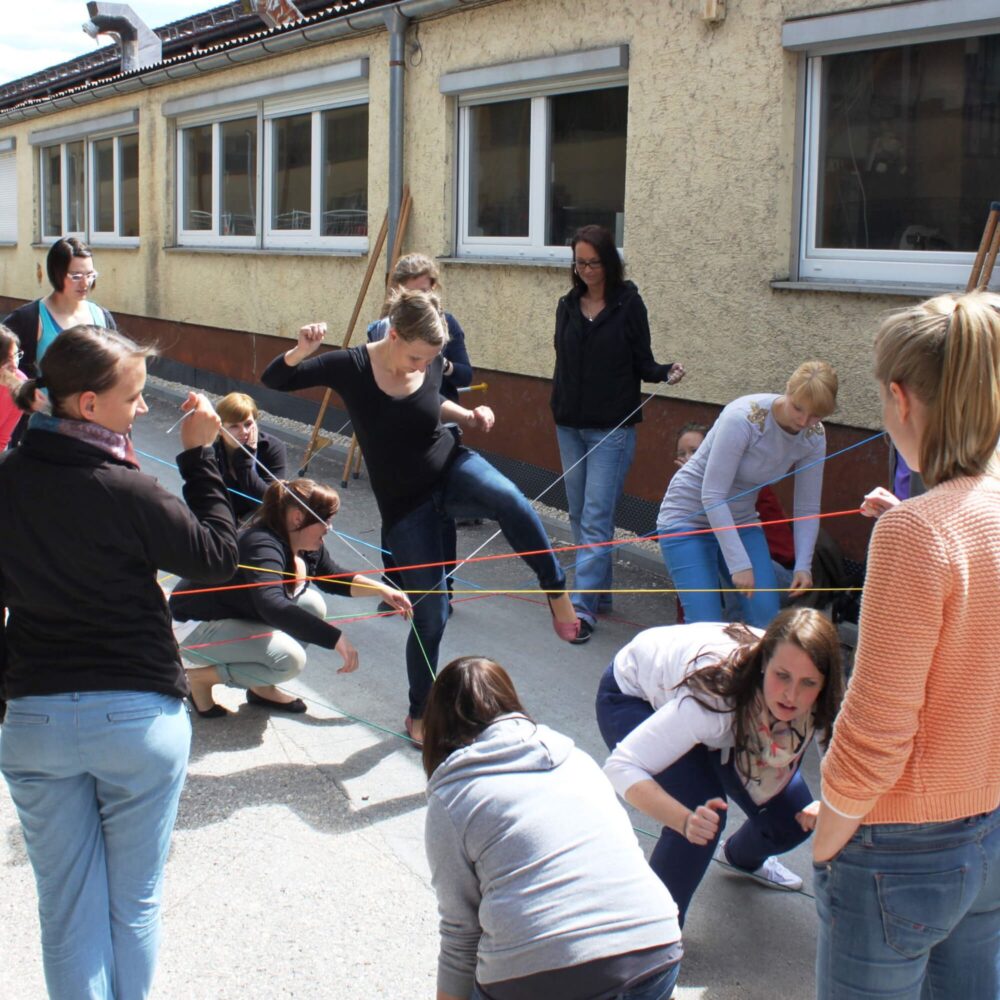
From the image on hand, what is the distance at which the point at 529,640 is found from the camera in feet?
19.8

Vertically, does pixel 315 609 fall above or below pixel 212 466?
below

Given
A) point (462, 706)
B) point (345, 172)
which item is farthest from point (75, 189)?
point (462, 706)

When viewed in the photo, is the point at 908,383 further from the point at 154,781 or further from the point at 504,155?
the point at 504,155

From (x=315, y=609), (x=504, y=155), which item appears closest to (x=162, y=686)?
(x=315, y=609)

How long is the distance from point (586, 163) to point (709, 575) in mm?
4278

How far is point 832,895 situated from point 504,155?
786cm

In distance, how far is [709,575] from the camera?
506 centimetres

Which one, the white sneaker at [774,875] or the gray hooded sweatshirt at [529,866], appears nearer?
the gray hooded sweatshirt at [529,866]

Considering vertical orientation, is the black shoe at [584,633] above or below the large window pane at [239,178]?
below

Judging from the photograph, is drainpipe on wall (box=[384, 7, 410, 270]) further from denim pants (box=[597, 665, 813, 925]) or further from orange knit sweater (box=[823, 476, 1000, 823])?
orange knit sweater (box=[823, 476, 1000, 823])

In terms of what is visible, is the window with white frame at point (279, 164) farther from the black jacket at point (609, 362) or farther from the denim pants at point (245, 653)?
the denim pants at point (245, 653)

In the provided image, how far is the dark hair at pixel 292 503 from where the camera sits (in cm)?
462

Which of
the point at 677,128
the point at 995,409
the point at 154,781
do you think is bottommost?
the point at 154,781

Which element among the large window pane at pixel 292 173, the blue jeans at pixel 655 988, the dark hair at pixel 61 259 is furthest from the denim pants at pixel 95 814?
the large window pane at pixel 292 173
